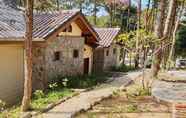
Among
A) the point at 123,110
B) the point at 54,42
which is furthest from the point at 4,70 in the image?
the point at 123,110

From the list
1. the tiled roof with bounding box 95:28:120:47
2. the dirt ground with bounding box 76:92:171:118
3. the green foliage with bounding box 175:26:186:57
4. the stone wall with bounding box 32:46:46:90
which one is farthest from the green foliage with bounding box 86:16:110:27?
the dirt ground with bounding box 76:92:171:118

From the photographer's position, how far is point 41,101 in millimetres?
13586

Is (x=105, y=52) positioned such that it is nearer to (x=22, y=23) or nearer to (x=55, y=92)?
(x=22, y=23)

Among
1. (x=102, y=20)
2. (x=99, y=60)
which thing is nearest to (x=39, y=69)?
(x=99, y=60)

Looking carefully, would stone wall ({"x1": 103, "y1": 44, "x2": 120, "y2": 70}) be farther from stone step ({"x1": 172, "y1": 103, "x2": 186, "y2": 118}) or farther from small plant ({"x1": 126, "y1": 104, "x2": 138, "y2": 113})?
stone step ({"x1": 172, "y1": 103, "x2": 186, "y2": 118})

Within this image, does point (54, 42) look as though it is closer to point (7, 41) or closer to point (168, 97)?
point (7, 41)

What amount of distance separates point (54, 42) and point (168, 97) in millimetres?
6948

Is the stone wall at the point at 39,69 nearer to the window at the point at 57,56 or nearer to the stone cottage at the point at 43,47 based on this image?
the stone cottage at the point at 43,47

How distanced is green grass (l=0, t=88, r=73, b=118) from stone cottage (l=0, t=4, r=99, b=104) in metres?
1.45

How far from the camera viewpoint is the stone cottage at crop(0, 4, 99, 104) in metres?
15.1

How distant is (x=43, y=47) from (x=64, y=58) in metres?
2.72

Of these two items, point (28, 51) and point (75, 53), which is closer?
point (28, 51)

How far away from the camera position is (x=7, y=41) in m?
14.2

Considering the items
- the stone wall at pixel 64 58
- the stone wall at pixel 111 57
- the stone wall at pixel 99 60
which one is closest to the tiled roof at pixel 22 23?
the stone wall at pixel 64 58
